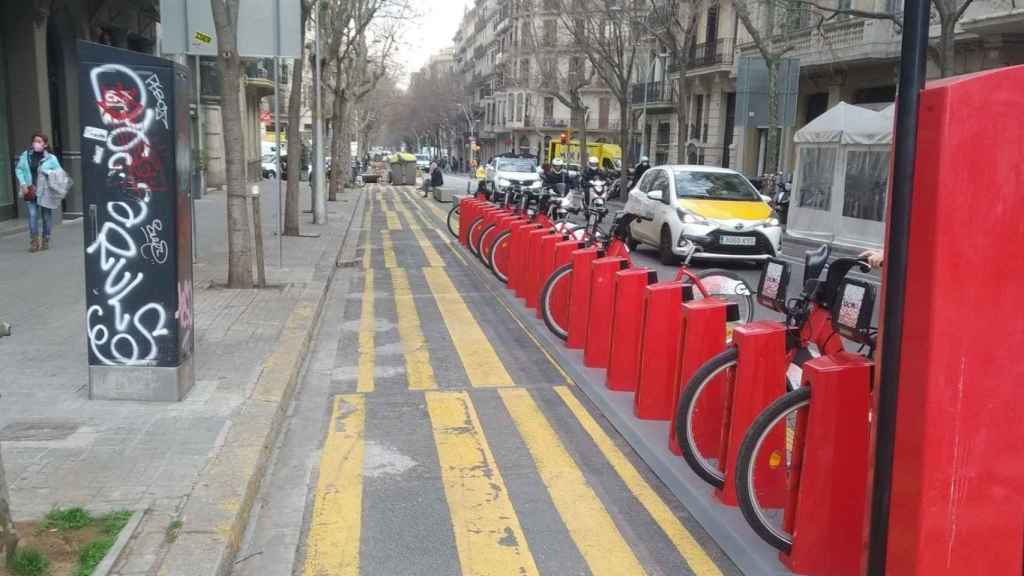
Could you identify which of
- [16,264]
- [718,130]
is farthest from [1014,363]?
[718,130]

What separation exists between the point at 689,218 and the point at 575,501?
976 cm

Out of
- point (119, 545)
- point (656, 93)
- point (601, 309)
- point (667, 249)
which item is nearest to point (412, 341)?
point (601, 309)

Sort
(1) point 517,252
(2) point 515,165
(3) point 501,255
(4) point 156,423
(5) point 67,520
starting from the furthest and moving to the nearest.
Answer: (2) point 515,165 < (3) point 501,255 < (1) point 517,252 < (4) point 156,423 < (5) point 67,520

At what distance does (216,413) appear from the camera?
5.43 meters

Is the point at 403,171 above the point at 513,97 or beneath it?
beneath

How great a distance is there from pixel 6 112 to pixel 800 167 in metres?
17.6

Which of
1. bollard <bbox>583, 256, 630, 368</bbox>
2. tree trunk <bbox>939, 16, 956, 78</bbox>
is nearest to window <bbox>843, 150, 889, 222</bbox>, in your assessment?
tree trunk <bbox>939, 16, 956, 78</bbox>

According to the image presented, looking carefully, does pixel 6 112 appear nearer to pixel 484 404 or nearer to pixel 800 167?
pixel 484 404

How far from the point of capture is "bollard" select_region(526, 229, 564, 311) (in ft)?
30.1

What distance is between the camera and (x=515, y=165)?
29125 millimetres

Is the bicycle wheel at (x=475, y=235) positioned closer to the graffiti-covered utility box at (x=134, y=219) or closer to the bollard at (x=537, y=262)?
the bollard at (x=537, y=262)

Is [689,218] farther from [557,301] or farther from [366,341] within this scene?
[366,341]

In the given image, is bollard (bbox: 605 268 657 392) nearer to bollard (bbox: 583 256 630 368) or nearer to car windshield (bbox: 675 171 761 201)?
bollard (bbox: 583 256 630 368)

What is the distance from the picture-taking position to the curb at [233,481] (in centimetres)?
358
